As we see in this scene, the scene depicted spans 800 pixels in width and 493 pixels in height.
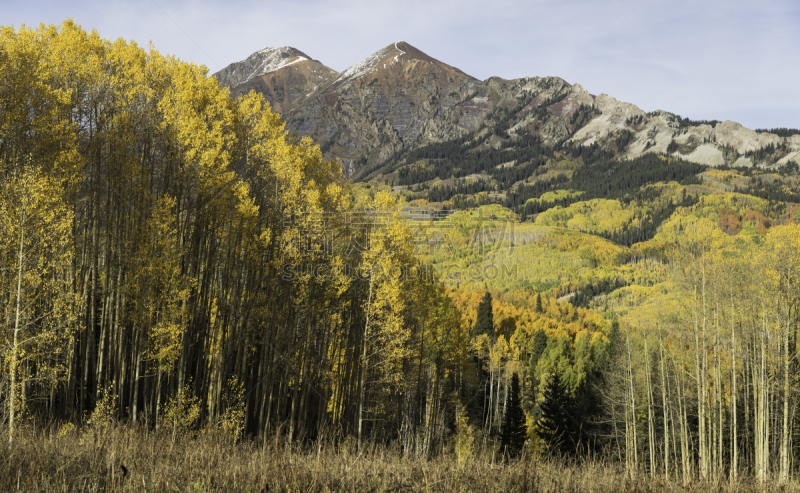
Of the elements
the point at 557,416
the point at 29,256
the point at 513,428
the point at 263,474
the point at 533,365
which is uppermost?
the point at 29,256

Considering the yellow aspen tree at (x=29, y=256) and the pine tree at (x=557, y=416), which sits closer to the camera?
the yellow aspen tree at (x=29, y=256)

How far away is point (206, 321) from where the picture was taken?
17.6 m

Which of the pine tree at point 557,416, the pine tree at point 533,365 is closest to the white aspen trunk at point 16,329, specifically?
the pine tree at point 557,416

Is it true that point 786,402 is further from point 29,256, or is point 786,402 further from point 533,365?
point 533,365

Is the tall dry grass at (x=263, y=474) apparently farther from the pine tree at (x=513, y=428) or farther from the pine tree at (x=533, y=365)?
the pine tree at (x=533, y=365)

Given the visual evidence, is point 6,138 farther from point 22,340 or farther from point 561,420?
point 561,420

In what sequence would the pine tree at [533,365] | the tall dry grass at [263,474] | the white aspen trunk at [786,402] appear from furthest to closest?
the pine tree at [533,365] → the white aspen trunk at [786,402] → the tall dry grass at [263,474]

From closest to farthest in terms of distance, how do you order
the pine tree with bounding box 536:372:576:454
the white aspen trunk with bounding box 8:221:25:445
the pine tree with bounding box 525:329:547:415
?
the white aspen trunk with bounding box 8:221:25:445, the pine tree with bounding box 536:372:576:454, the pine tree with bounding box 525:329:547:415

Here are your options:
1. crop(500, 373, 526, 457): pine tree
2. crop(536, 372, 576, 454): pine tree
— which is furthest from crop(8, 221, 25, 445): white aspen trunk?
crop(536, 372, 576, 454): pine tree

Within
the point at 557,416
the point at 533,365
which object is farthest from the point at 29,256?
the point at 533,365

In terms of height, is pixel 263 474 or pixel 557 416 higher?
pixel 263 474

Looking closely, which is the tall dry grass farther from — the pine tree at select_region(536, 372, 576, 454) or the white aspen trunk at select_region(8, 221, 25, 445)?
the pine tree at select_region(536, 372, 576, 454)

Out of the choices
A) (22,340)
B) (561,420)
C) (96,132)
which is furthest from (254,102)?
(561,420)

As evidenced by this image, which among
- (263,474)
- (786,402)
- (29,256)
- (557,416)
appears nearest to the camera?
(263,474)
